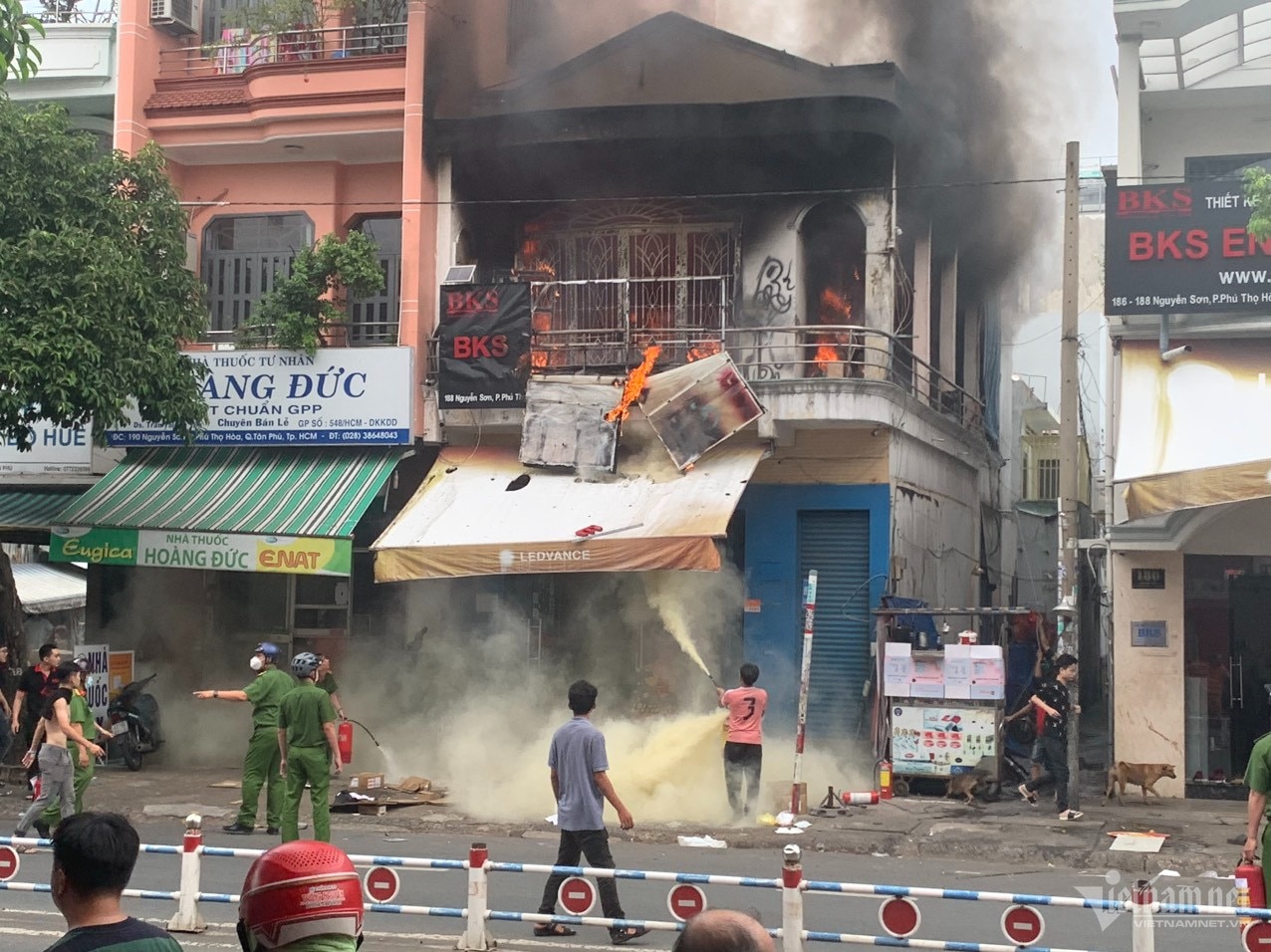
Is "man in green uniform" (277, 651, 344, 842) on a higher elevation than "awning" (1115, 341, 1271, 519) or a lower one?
lower

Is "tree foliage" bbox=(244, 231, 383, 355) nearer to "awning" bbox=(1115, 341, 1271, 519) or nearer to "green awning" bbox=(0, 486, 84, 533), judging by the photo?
"green awning" bbox=(0, 486, 84, 533)

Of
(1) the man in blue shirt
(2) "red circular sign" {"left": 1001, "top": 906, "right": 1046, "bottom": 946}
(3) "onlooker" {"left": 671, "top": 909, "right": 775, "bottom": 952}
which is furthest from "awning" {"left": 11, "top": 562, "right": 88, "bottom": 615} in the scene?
(3) "onlooker" {"left": 671, "top": 909, "right": 775, "bottom": 952}

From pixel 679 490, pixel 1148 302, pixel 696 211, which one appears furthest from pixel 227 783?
pixel 1148 302

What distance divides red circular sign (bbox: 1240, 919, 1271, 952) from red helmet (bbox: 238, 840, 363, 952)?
4851mm

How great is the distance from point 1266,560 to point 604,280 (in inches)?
314

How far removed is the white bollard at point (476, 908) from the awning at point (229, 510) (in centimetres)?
814

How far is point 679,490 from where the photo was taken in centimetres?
1583

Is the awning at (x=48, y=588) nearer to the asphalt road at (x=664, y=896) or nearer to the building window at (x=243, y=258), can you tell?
the building window at (x=243, y=258)

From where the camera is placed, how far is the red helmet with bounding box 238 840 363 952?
2.86 meters

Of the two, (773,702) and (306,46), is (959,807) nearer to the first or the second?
(773,702)

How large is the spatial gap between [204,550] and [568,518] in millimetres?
4235

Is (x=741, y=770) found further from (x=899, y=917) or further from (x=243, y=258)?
(x=243, y=258)

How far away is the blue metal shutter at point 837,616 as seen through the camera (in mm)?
16609

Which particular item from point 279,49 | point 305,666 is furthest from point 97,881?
point 279,49
